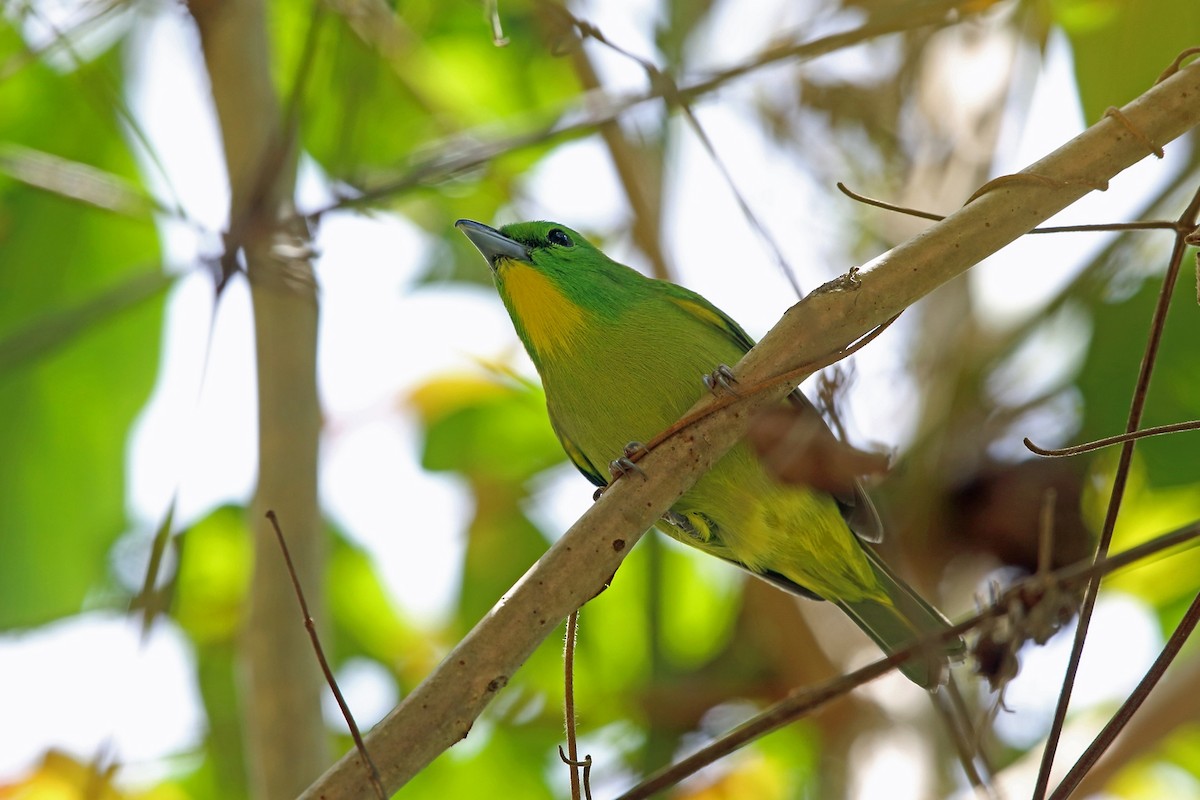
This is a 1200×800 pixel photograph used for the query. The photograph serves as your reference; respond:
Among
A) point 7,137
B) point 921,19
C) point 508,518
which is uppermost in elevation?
point 7,137

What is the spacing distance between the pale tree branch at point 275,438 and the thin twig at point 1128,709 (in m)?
2.03

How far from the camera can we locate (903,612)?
3.57 metres

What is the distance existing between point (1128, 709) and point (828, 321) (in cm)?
81

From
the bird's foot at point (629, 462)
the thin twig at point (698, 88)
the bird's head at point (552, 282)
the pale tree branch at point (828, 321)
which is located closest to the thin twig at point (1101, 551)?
the pale tree branch at point (828, 321)

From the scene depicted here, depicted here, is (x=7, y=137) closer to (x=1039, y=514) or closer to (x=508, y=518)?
(x=508, y=518)

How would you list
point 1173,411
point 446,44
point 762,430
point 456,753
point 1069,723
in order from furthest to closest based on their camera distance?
point 446,44 < point 456,753 < point 1069,723 < point 1173,411 < point 762,430

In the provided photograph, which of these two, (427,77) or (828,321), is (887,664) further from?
(427,77)

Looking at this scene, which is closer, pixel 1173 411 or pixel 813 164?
pixel 1173 411

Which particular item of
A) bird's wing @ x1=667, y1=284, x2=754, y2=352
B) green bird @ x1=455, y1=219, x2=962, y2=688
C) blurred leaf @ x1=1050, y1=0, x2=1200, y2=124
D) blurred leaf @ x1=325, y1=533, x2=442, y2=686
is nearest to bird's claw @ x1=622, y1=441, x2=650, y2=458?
green bird @ x1=455, y1=219, x2=962, y2=688

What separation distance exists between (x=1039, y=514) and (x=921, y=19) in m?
1.66

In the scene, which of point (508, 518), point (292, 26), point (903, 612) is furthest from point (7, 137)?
point (903, 612)

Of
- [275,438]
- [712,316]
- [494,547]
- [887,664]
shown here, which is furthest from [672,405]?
[494,547]

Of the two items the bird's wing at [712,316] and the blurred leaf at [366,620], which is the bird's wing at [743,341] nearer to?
the bird's wing at [712,316]

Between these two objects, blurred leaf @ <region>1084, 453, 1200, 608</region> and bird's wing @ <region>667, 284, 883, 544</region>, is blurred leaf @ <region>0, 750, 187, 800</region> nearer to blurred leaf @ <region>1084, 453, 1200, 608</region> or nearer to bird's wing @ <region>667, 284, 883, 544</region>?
bird's wing @ <region>667, 284, 883, 544</region>
